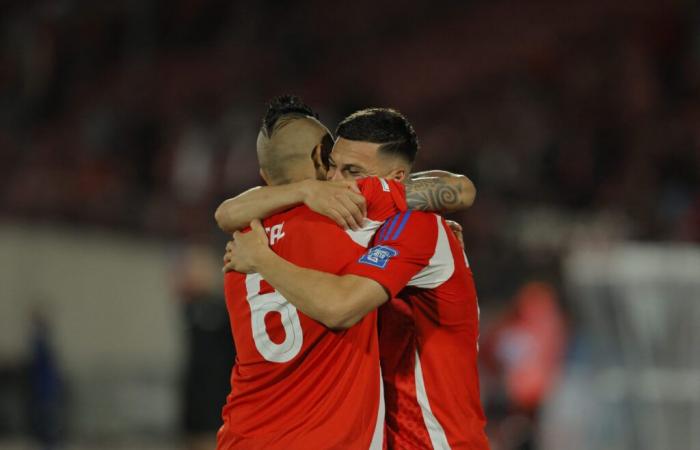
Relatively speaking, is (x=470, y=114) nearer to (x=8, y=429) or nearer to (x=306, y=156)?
(x=8, y=429)

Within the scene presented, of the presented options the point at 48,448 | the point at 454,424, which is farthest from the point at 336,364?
the point at 48,448

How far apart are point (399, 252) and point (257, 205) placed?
18.4 inches

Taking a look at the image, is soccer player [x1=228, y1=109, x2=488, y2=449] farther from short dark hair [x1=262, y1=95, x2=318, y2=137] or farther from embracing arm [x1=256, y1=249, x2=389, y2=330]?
short dark hair [x1=262, y1=95, x2=318, y2=137]

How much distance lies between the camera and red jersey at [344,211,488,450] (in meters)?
3.53

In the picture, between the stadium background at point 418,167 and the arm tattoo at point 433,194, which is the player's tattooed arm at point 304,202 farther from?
the stadium background at point 418,167

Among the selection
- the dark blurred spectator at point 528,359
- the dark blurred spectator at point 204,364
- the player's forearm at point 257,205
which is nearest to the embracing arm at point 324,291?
the player's forearm at point 257,205

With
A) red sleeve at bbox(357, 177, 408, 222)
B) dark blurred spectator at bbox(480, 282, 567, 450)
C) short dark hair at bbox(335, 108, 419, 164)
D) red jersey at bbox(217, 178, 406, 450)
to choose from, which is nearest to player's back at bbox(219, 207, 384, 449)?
red jersey at bbox(217, 178, 406, 450)

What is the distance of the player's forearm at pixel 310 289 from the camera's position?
3271 millimetres

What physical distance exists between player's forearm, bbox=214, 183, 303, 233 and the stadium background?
4154 mm

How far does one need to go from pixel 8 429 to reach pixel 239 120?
4799 millimetres

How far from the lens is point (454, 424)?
358 centimetres

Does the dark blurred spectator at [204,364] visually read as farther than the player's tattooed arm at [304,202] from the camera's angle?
Yes

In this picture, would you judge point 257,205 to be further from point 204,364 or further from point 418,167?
point 418,167

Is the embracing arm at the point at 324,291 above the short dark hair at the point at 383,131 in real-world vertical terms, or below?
below
